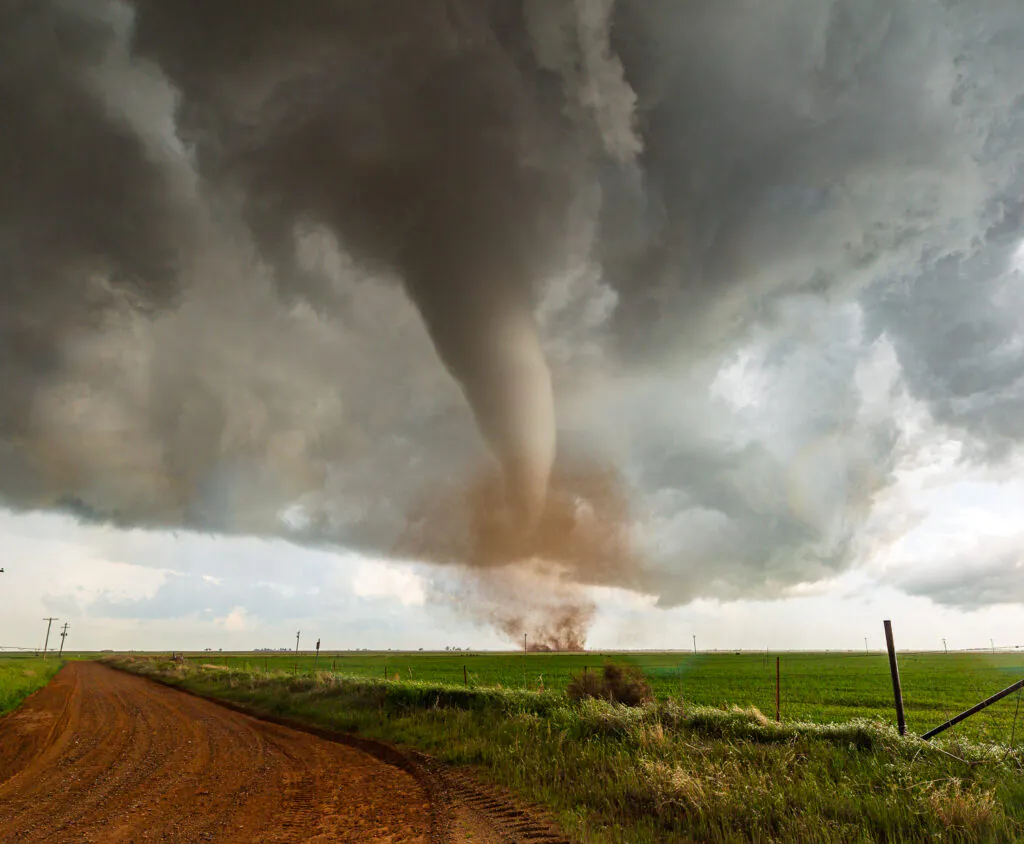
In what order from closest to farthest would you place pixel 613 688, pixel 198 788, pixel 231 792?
pixel 231 792 < pixel 198 788 < pixel 613 688

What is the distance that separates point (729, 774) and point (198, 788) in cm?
1121

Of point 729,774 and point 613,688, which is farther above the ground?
point 729,774

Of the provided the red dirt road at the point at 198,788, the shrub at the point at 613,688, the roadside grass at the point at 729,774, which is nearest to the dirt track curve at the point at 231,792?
the red dirt road at the point at 198,788

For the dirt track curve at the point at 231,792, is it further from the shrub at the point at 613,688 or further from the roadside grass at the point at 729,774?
the shrub at the point at 613,688

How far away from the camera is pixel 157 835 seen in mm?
9617

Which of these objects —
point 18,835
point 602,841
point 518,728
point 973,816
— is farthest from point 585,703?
point 18,835

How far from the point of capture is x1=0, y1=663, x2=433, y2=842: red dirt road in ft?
32.3

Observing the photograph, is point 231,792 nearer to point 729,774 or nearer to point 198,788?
point 198,788

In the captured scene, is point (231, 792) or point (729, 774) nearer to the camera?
point (729, 774)

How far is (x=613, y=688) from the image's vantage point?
77.3 feet

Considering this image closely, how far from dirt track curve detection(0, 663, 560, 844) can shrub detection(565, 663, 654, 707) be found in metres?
8.62

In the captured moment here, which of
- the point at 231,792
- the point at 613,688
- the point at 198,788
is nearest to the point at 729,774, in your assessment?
the point at 231,792

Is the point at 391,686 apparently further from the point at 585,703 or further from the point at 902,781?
the point at 902,781

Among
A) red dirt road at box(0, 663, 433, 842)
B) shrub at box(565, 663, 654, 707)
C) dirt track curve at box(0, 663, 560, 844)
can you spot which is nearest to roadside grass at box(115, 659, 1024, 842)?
dirt track curve at box(0, 663, 560, 844)
